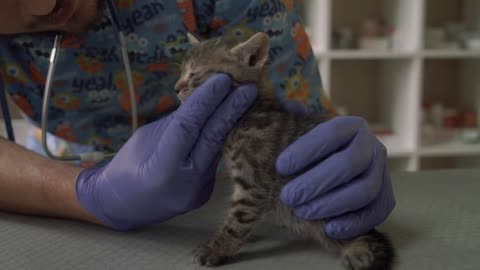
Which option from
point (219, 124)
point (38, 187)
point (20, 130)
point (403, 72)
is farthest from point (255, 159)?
point (403, 72)

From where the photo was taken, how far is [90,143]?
4.42 ft

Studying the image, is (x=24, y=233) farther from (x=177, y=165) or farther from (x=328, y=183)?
(x=328, y=183)

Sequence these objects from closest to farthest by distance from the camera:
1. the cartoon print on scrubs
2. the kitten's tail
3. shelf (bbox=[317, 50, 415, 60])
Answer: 1. the kitten's tail
2. the cartoon print on scrubs
3. shelf (bbox=[317, 50, 415, 60])

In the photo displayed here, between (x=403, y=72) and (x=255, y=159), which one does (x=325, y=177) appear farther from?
(x=403, y=72)

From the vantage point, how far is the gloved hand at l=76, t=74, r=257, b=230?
2.80ft

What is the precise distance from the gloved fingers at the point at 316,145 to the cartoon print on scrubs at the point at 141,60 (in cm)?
28

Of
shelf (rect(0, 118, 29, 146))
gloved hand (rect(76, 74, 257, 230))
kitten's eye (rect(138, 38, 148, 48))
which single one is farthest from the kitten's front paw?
shelf (rect(0, 118, 29, 146))

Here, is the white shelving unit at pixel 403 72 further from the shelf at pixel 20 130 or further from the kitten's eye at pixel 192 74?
the kitten's eye at pixel 192 74

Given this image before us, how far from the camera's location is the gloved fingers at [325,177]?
2.68 feet

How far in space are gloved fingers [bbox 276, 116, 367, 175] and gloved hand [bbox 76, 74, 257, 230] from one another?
12 centimetres

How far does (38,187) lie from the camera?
1006mm

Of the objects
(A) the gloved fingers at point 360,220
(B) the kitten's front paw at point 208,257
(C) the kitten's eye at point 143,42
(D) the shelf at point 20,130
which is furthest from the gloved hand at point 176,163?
(D) the shelf at point 20,130

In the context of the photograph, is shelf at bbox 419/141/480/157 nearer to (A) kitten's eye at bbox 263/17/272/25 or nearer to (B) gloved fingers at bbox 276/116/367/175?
(A) kitten's eye at bbox 263/17/272/25

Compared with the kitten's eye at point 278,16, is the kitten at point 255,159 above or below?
below
